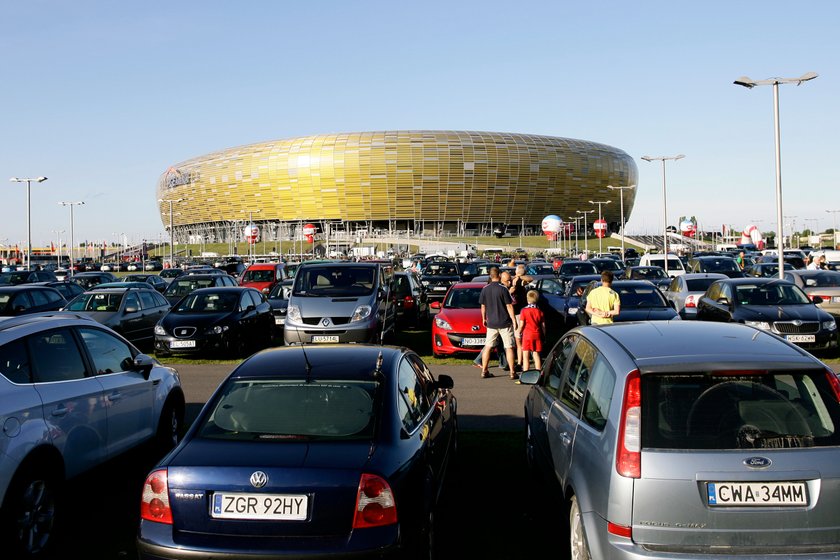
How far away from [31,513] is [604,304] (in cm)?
932

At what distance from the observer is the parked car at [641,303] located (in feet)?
47.4

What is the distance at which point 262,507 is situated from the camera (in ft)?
12.1

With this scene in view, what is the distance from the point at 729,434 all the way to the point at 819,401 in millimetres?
528

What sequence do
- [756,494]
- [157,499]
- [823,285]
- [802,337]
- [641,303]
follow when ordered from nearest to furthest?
[756,494] < [157,499] < [802,337] < [641,303] < [823,285]

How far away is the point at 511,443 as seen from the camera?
8.11 metres

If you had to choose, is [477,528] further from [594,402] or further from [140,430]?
[140,430]

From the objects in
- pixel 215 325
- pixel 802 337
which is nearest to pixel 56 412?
pixel 215 325

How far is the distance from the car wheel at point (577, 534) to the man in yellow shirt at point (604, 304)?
319 inches

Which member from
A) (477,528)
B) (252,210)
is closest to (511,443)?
(477,528)

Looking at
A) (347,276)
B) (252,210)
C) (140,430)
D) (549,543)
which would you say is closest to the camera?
(549,543)

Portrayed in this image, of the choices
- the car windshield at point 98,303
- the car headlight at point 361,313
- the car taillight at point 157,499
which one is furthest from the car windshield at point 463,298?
the car taillight at point 157,499

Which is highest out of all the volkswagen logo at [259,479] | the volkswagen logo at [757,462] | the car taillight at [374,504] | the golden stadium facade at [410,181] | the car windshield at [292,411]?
the golden stadium facade at [410,181]

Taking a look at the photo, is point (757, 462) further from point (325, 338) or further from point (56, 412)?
point (325, 338)

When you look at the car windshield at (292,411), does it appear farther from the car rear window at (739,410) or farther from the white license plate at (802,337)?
the white license plate at (802,337)
